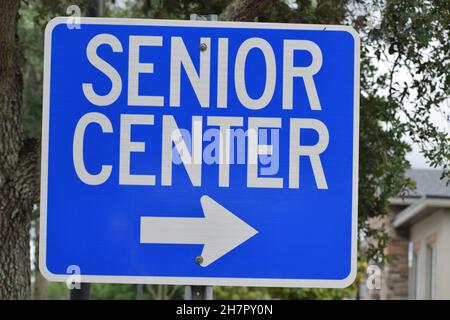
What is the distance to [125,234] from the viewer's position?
10.5ft

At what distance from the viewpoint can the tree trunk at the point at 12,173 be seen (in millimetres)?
7832

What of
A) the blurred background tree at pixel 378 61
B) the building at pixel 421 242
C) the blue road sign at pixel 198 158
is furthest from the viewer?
the building at pixel 421 242

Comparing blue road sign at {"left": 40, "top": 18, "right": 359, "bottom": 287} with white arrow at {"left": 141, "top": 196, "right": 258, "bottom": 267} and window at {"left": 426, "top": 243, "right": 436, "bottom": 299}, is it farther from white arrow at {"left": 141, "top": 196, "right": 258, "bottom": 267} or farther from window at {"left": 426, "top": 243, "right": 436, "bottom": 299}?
window at {"left": 426, "top": 243, "right": 436, "bottom": 299}

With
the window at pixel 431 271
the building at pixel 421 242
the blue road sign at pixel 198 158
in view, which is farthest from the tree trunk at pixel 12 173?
the window at pixel 431 271

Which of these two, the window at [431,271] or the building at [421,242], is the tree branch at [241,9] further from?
the window at [431,271]

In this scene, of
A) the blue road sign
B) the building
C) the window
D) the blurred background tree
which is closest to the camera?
the blue road sign

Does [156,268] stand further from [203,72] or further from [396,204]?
[396,204]

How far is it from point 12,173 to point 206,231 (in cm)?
498

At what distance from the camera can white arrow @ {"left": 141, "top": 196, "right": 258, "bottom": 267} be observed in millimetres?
3176

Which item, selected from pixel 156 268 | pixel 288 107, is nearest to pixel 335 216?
pixel 288 107

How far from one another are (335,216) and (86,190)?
761mm

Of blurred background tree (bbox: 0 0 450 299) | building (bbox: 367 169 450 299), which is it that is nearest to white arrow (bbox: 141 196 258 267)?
blurred background tree (bbox: 0 0 450 299)

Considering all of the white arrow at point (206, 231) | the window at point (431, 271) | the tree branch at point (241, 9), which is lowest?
the window at point (431, 271)

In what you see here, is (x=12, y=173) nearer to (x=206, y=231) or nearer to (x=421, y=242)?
(x=206, y=231)
